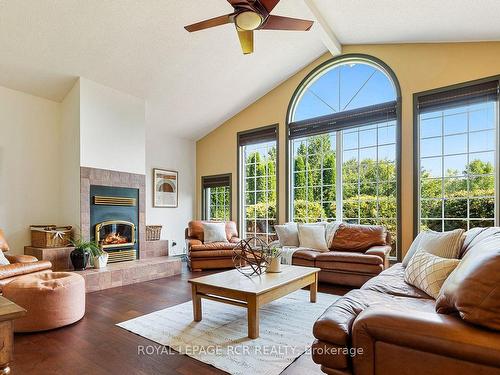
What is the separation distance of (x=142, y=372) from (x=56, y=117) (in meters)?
4.63

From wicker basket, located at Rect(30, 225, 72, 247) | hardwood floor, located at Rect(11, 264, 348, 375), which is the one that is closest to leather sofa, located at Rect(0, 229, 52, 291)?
wicker basket, located at Rect(30, 225, 72, 247)

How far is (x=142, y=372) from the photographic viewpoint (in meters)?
2.04

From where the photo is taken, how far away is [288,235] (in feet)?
17.1

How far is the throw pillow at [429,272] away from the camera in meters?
2.30

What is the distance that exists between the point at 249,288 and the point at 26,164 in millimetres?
4202

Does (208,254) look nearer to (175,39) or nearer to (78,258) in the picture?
(78,258)

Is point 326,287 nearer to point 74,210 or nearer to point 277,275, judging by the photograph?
point 277,275

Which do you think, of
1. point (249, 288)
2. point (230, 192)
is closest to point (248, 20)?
point (249, 288)

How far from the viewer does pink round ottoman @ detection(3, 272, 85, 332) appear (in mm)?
2676

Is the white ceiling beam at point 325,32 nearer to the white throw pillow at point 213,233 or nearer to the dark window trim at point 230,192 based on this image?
the dark window trim at point 230,192

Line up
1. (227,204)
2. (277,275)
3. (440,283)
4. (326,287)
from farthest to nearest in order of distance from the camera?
(227,204)
(326,287)
(277,275)
(440,283)

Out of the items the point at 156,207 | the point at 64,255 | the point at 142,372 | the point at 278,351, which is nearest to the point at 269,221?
the point at 156,207

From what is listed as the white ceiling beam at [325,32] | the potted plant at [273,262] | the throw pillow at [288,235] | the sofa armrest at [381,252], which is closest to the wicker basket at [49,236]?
the potted plant at [273,262]

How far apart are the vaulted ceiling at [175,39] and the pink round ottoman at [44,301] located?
289 centimetres
